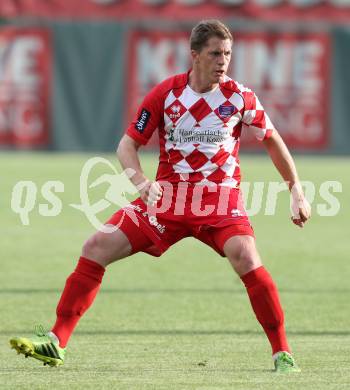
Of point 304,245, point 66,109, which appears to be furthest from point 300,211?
point 66,109

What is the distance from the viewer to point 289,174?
21.8 feet

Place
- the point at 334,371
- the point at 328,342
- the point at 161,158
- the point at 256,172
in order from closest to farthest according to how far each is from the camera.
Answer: the point at 334,371, the point at 161,158, the point at 328,342, the point at 256,172

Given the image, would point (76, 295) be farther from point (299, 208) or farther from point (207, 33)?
point (207, 33)

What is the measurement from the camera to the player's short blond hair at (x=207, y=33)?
647cm

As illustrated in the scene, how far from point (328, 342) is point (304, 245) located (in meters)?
5.29

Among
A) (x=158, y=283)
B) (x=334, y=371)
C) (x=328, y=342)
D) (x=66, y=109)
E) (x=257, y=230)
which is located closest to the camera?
(x=334, y=371)

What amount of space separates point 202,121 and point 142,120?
316 millimetres

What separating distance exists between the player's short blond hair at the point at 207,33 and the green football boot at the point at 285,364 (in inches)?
64.1

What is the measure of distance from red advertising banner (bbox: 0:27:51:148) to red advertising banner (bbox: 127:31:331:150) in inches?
65.6

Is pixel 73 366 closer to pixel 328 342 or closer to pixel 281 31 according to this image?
pixel 328 342

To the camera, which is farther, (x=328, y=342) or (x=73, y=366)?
(x=328, y=342)

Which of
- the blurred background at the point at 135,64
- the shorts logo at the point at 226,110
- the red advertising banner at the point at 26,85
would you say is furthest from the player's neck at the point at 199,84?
the red advertising banner at the point at 26,85

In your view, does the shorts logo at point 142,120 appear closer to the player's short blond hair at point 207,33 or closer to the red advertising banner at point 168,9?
the player's short blond hair at point 207,33

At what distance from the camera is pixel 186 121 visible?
6652 millimetres
